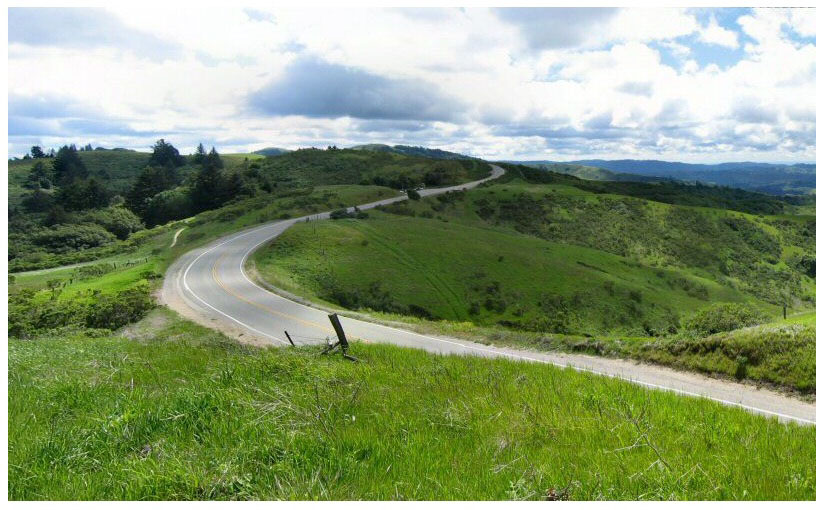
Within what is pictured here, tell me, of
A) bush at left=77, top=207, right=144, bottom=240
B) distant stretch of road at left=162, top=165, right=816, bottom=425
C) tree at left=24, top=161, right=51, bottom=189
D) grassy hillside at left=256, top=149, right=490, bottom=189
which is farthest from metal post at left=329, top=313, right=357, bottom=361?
tree at left=24, top=161, right=51, bottom=189

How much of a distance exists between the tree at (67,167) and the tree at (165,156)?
2549cm

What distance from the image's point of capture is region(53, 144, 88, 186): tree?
480 ft

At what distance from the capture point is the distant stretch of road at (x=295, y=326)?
12.5 metres

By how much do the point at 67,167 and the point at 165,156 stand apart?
37201mm

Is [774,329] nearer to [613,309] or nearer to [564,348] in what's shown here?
[564,348]

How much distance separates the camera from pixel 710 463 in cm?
521

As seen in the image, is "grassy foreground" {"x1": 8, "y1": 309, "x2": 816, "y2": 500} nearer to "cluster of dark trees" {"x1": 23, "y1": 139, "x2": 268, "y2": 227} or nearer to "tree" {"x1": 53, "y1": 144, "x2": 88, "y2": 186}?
"cluster of dark trees" {"x1": 23, "y1": 139, "x2": 268, "y2": 227}

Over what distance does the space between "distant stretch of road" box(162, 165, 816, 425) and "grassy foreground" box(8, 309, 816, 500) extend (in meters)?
4.00

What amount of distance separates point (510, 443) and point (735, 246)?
11732 cm

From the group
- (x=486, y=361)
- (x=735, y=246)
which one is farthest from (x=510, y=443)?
(x=735, y=246)

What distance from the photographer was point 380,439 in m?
5.45

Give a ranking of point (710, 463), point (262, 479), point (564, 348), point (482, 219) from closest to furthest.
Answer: point (262, 479) → point (710, 463) → point (564, 348) → point (482, 219)

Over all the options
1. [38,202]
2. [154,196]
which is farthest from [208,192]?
[38,202]

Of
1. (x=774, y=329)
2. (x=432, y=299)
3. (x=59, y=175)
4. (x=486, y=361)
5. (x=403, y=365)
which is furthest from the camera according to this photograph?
(x=59, y=175)
